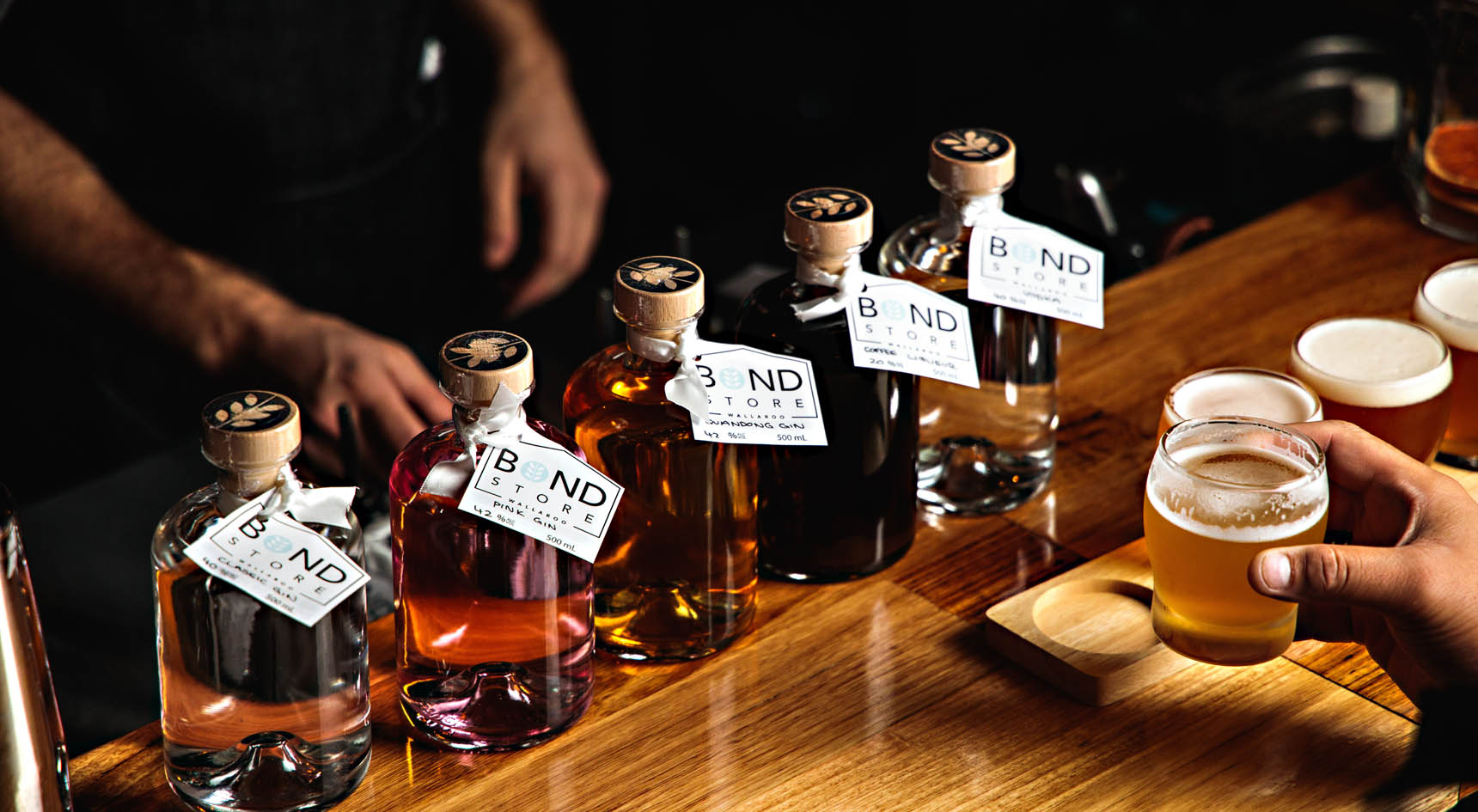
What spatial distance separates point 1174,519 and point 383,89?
67.9 inches

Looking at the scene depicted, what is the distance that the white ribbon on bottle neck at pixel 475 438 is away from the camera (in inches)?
39.1

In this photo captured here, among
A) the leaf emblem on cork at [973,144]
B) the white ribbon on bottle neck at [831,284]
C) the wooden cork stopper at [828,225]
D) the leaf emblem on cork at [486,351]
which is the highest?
the leaf emblem on cork at [973,144]

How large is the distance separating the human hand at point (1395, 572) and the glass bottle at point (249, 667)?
654 millimetres

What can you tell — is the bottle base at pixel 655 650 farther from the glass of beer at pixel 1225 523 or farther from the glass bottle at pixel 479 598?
the glass of beer at pixel 1225 523

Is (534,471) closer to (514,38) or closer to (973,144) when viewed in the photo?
(973,144)

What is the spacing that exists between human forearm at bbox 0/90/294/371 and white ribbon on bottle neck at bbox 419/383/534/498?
1035 mm

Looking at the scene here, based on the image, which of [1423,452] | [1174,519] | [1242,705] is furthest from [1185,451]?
[1423,452]

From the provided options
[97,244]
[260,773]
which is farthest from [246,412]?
[97,244]

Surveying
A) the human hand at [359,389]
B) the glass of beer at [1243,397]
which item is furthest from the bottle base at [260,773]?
the glass of beer at [1243,397]

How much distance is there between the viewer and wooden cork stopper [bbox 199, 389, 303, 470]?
2.97 feet

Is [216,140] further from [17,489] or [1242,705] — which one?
[1242,705]

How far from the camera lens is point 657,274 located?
1.07 meters

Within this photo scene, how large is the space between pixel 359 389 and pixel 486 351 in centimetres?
74

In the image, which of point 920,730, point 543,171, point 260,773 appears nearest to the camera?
point 260,773
